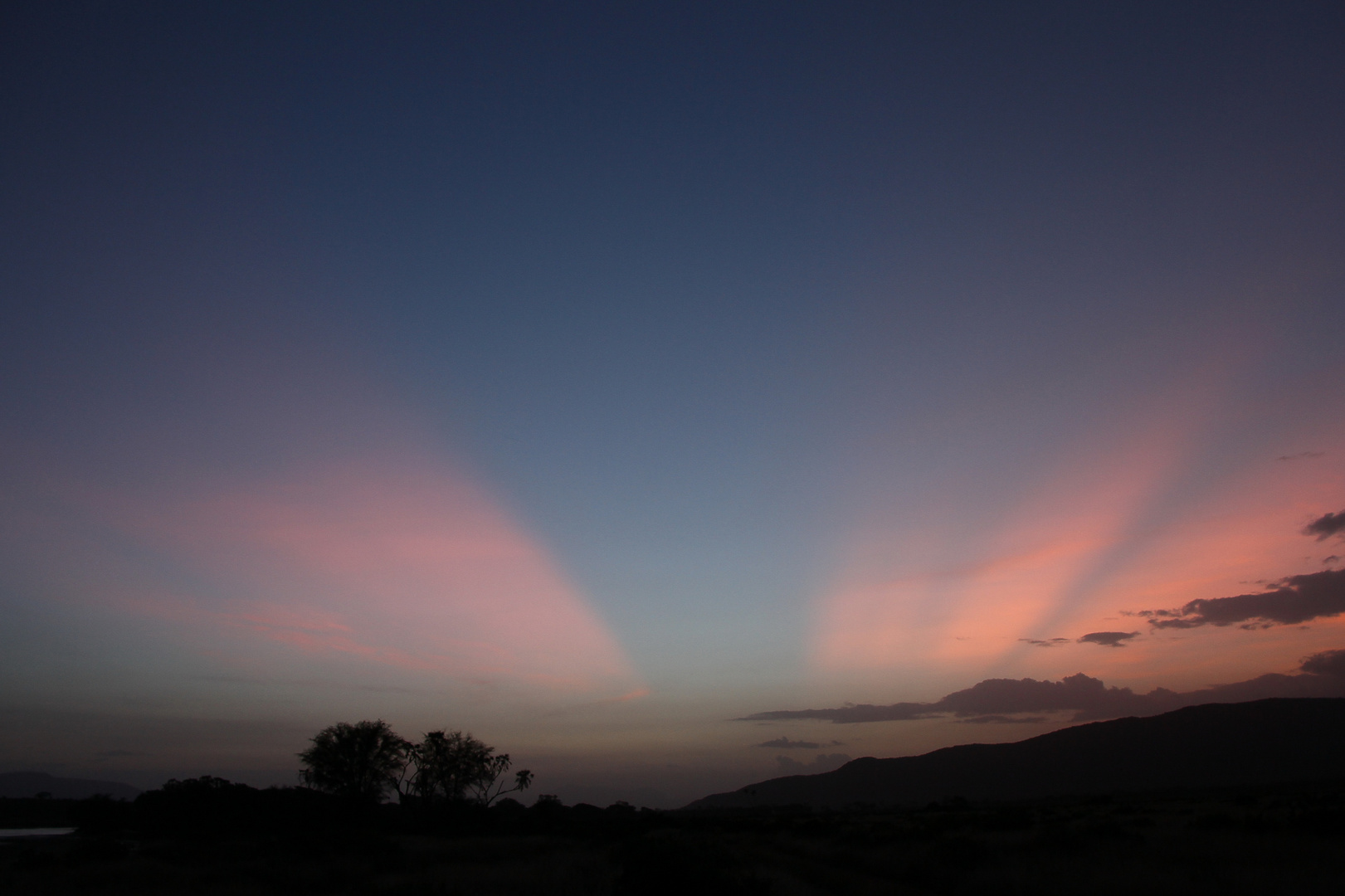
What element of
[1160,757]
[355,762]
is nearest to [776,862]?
[355,762]

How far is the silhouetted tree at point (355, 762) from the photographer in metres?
67.6

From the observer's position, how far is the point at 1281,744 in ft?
480

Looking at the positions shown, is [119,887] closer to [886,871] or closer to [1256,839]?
[886,871]

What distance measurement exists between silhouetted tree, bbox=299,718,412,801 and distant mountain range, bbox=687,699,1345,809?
346 ft

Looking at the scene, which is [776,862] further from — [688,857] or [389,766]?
[389,766]

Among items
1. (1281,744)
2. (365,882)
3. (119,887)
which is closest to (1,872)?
(119,887)

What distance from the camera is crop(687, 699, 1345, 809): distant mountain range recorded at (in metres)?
136

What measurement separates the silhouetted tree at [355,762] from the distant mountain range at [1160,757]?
346ft

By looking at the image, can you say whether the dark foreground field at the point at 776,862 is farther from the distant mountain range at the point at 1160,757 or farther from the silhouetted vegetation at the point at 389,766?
the distant mountain range at the point at 1160,757

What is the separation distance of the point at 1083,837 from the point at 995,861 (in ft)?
21.0

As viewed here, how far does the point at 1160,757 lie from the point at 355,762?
17190cm

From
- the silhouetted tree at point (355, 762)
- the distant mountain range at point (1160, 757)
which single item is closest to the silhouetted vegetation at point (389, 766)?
the silhouetted tree at point (355, 762)

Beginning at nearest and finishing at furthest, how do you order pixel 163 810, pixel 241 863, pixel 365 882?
pixel 365 882
pixel 241 863
pixel 163 810

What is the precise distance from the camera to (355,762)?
69000 mm
